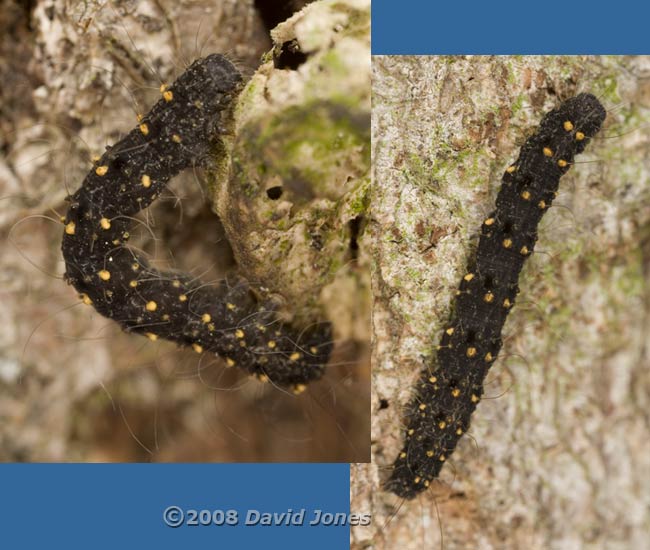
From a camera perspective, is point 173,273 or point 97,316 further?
point 97,316

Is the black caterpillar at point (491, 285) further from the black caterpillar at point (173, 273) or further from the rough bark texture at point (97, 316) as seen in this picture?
the black caterpillar at point (173, 273)

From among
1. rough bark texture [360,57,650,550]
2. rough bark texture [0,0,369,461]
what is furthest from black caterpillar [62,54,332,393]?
rough bark texture [360,57,650,550]

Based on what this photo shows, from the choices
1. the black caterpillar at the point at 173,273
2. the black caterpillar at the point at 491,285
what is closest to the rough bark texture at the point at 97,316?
the black caterpillar at the point at 173,273

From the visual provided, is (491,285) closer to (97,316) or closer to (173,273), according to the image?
(173,273)

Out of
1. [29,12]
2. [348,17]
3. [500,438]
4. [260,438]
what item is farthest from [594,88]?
[29,12]

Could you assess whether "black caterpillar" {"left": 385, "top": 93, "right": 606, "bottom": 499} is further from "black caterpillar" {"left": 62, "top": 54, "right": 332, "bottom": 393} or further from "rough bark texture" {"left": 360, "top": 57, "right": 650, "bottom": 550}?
"black caterpillar" {"left": 62, "top": 54, "right": 332, "bottom": 393}

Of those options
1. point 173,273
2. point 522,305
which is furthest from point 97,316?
point 522,305

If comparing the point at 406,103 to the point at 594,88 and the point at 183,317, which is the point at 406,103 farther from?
the point at 183,317
